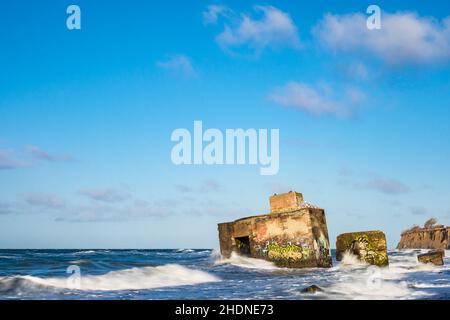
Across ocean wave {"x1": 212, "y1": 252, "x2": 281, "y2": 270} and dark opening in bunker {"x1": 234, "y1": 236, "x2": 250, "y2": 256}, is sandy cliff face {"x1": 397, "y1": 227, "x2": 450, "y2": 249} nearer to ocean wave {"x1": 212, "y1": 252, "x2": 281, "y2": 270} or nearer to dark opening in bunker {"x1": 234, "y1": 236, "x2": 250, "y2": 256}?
dark opening in bunker {"x1": 234, "y1": 236, "x2": 250, "y2": 256}

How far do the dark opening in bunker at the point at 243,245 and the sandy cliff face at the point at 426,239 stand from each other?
48.3 m

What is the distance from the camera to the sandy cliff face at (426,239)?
6159 cm

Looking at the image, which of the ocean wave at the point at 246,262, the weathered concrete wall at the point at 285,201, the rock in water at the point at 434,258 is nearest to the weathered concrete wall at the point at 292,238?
the ocean wave at the point at 246,262

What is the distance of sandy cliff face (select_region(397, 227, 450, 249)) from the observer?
61594mm

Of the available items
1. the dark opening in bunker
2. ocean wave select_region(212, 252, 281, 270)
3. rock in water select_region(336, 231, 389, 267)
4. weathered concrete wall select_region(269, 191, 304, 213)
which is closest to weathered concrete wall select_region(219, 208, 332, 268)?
ocean wave select_region(212, 252, 281, 270)

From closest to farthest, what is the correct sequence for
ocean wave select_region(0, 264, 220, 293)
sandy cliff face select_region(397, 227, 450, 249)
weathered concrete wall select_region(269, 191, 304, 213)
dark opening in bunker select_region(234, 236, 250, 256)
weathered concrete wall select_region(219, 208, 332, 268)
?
ocean wave select_region(0, 264, 220, 293)
weathered concrete wall select_region(219, 208, 332, 268)
weathered concrete wall select_region(269, 191, 304, 213)
dark opening in bunker select_region(234, 236, 250, 256)
sandy cliff face select_region(397, 227, 450, 249)

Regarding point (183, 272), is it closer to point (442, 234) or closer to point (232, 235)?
point (232, 235)

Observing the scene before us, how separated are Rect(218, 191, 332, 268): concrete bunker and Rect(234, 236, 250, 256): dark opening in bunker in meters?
Result: 0.80

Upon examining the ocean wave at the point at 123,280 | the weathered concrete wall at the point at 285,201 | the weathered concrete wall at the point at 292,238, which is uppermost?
the weathered concrete wall at the point at 285,201

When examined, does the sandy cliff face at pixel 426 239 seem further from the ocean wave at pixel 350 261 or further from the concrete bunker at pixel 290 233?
the concrete bunker at pixel 290 233

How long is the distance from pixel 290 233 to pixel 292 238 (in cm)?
22

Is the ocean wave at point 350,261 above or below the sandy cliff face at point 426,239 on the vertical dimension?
above

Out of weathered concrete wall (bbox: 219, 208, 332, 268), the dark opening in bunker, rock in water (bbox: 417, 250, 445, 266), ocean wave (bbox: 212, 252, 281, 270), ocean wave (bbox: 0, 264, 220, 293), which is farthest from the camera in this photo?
the dark opening in bunker
